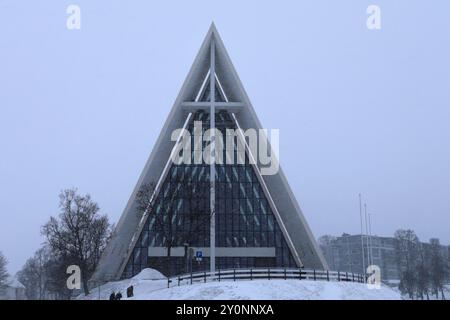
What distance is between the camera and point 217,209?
4450 centimetres

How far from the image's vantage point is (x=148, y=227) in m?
43.6

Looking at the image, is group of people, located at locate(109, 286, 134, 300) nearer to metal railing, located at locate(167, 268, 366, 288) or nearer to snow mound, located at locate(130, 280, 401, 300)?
snow mound, located at locate(130, 280, 401, 300)

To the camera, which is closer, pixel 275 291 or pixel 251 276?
A: pixel 275 291

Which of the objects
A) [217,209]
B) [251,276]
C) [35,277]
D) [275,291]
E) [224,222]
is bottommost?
[35,277]

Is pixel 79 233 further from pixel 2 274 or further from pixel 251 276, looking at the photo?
pixel 2 274

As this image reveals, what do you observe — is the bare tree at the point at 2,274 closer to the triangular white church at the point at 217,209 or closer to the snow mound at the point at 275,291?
the triangular white church at the point at 217,209

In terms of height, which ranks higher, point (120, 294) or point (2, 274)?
point (120, 294)

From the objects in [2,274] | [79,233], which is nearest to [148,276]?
[79,233]

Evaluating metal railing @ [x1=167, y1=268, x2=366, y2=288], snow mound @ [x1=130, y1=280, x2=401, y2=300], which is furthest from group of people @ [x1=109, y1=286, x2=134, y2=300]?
metal railing @ [x1=167, y1=268, x2=366, y2=288]

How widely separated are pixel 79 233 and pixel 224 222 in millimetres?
12782

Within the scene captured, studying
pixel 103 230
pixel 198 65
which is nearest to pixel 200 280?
pixel 103 230
